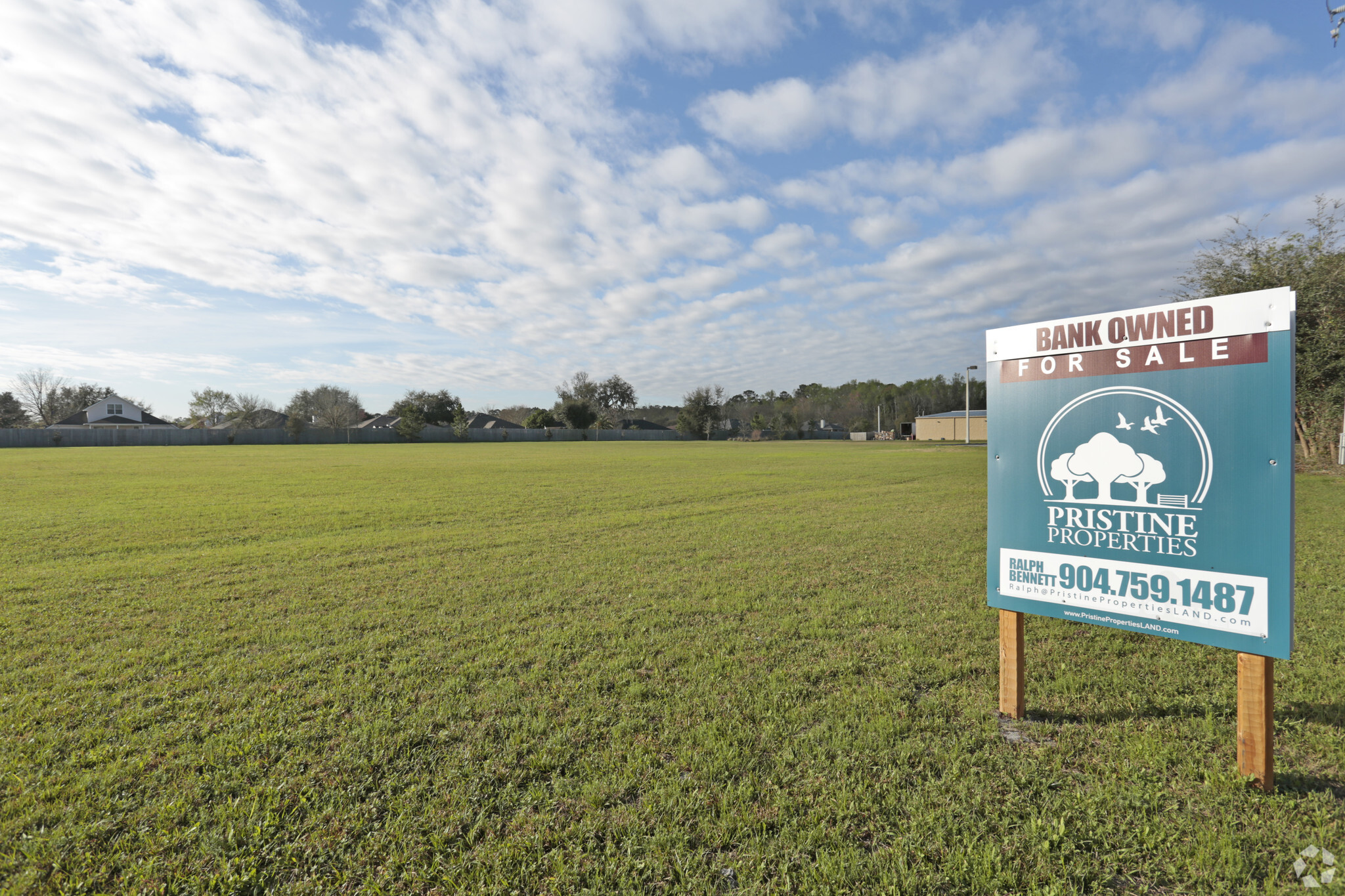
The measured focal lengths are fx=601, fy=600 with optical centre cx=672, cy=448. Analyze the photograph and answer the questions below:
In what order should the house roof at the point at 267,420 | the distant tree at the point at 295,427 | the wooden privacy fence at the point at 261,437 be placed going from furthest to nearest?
the house roof at the point at 267,420 < the distant tree at the point at 295,427 < the wooden privacy fence at the point at 261,437

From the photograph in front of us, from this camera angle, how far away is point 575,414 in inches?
3755

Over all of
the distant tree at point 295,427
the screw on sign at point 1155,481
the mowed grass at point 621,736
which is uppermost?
the distant tree at point 295,427

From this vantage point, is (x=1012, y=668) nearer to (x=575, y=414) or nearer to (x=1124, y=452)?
(x=1124, y=452)

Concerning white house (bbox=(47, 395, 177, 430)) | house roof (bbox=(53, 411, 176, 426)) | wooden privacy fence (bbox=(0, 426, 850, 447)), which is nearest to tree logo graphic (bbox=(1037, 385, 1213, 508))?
wooden privacy fence (bbox=(0, 426, 850, 447))

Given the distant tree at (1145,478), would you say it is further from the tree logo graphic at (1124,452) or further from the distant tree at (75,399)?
the distant tree at (75,399)

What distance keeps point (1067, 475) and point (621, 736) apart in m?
3.10

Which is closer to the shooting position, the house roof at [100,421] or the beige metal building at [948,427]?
the beige metal building at [948,427]

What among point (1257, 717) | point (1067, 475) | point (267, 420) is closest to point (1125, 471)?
point (1067, 475)

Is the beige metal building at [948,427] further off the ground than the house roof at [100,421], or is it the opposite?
the house roof at [100,421]

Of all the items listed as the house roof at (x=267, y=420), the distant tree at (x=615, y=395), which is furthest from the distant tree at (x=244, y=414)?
the distant tree at (x=615, y=395)

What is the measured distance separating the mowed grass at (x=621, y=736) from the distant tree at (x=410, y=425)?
75.7 m

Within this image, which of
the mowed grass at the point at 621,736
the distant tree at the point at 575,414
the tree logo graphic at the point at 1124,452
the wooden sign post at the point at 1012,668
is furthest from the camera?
the distant tree at the point at 575,414

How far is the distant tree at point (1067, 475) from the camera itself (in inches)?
141

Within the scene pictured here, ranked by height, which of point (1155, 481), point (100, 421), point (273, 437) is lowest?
point (1155, 481)
